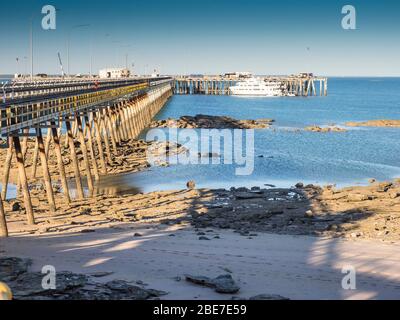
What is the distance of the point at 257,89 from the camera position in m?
151

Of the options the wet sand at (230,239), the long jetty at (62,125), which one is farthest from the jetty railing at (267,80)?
the wet sand at (230,239)

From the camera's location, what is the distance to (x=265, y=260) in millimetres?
15016

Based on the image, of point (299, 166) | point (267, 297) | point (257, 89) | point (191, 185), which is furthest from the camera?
point (257, 89)

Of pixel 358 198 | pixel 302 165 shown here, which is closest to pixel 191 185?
pixel 358 198

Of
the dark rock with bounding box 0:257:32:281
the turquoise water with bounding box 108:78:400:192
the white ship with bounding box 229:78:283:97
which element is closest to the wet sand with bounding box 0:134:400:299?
the dark rock with bounding box 0:257:32:281

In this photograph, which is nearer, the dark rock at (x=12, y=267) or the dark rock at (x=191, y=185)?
the dark rock at (x=12, y=267)

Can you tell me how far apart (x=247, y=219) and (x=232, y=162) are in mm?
19654

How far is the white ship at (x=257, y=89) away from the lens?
14950cm

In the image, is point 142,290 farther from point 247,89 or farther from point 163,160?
point 247,89

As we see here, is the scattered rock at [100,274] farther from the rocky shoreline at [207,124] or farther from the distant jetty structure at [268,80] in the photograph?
the distant jetty structure at [268,80]

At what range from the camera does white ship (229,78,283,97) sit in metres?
150

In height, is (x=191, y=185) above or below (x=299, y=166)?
above

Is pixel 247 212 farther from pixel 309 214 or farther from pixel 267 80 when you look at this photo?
pixel 267 80
